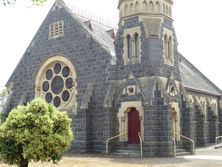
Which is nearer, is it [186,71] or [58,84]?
[58,84]

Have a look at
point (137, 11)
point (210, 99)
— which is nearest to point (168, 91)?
point (137, 11)

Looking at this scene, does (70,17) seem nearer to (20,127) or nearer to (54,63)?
(54,63)

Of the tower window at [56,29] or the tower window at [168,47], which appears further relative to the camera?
the tower window at [56,29]

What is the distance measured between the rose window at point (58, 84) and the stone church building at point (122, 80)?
8cm

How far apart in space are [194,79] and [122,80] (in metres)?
14.0

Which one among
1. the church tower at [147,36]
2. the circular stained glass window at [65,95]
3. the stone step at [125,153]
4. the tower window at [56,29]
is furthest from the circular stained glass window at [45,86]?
the stone step at [125,153]

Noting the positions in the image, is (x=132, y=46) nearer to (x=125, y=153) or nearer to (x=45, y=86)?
(x=125, y=153)

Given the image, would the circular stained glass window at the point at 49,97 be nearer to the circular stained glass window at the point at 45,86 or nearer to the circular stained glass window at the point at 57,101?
the circular stained glass window at the point at 45,86

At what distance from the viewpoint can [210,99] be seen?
3794 cm

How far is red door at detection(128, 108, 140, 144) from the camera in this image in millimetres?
25484

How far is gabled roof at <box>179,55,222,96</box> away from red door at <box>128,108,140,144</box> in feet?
27.5

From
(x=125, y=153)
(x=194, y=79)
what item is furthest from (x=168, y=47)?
(x=194, y=79)

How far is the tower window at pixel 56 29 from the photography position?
1187 inches

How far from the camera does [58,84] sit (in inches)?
1196
